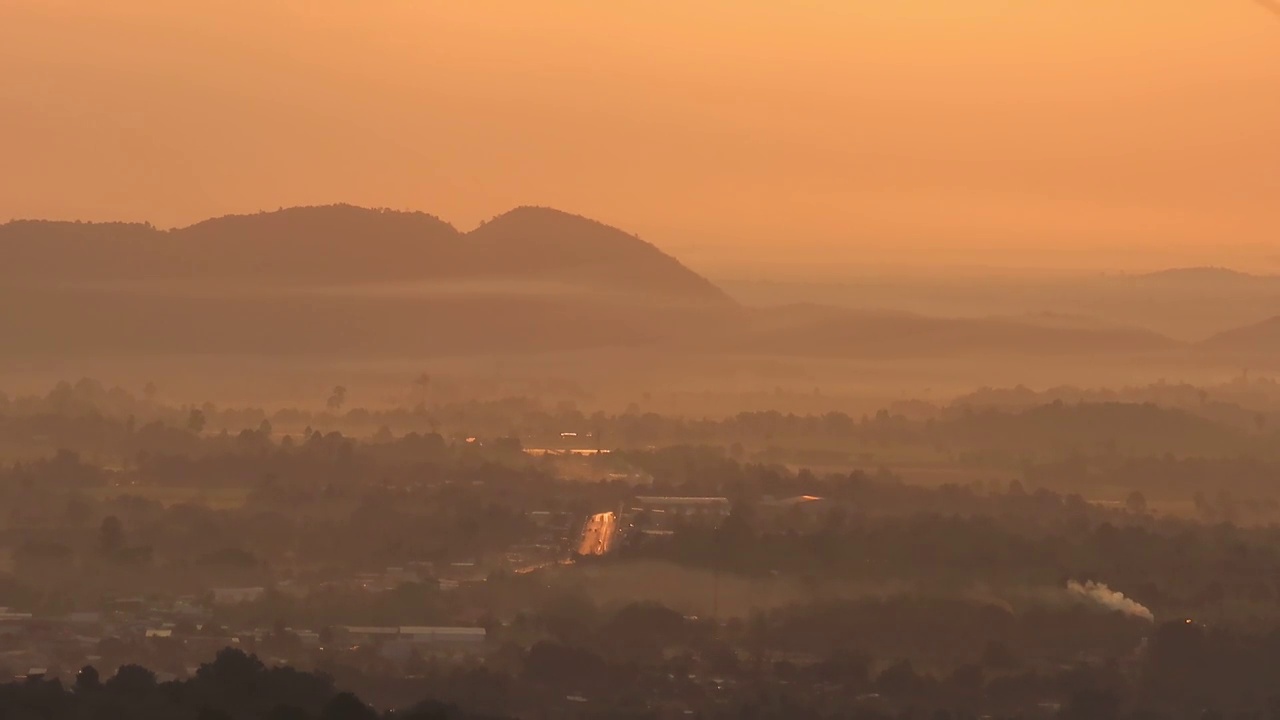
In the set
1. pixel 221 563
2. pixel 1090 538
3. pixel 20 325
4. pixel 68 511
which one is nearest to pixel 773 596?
pixel 1090 538

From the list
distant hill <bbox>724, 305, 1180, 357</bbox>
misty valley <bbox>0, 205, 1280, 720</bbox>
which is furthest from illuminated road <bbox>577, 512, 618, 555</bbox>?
distant hill <bbox>724, 305, 1180, 357</bbox>

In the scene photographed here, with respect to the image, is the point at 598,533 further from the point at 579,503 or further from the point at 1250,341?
the point at 1250,341

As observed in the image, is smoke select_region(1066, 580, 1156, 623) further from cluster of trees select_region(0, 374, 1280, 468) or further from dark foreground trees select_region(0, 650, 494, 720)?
dark foreground trees select_region(0, 650, 494, 720)

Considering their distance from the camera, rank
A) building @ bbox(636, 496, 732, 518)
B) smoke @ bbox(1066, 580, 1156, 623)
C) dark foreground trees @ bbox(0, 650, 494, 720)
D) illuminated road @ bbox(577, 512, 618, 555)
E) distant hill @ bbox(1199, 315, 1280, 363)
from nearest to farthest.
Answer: dark foreground trees @ bbox(0, 650, 494, 720)
smoke @ bbox(1066, 580, 1156, 623)
illuminated road @ bbox(577, 512, 618, 555)
building @ bbox(636, 496, 732, 518)
distant hill @ bbox(1199, 315, 1280, 363)

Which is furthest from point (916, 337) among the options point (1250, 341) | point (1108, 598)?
point (1108, 598)

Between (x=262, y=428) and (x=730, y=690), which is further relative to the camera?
(x=262, y=428)

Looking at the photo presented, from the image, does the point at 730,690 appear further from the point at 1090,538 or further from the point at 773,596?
Result: the point at 1090,538
